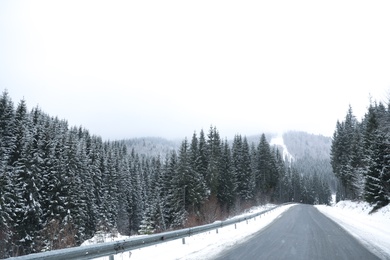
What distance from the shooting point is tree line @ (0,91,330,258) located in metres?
30.8

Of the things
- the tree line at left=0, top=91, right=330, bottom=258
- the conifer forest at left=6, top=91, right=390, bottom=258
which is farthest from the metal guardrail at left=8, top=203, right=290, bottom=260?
the tree line at left=0, top=91, right=330, bottom=258

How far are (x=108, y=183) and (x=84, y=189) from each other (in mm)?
14503

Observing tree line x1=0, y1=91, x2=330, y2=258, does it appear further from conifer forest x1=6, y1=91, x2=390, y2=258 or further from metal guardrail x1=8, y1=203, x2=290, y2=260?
metal guardrail x1=8, y1=203, x2=290, y2=260

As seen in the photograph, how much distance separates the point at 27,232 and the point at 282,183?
295ft

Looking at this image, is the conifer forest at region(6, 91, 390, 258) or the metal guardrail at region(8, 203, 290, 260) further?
the conifer forest at region(6, 91, 390, 258)

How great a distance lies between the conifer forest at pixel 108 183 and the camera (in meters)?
30.6

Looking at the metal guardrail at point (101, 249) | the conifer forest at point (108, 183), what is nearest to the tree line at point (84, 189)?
the conifer forest at point (108, 183)

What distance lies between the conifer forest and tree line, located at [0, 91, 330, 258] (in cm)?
10

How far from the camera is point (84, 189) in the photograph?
41969 millimetres

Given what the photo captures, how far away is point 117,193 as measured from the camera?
60.5 meters

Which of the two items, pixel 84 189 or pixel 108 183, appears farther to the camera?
pixel 108 183

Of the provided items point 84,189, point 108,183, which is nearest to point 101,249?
point 84,189

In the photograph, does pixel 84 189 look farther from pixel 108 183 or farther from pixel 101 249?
pixel 101 249

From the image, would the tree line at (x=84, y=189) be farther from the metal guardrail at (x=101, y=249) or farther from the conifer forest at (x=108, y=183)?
the metal guardrail at (x=101, y=249)
